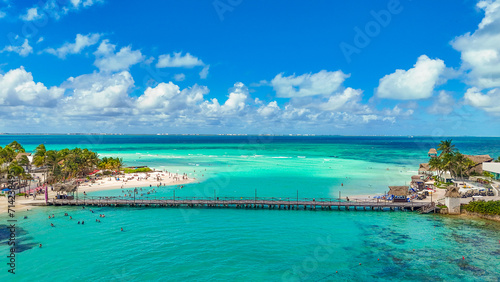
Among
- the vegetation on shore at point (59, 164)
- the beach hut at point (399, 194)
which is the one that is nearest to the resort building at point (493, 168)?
the beach hut at point (399, 194)

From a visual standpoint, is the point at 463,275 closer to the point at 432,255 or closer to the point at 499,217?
the point at 432,255

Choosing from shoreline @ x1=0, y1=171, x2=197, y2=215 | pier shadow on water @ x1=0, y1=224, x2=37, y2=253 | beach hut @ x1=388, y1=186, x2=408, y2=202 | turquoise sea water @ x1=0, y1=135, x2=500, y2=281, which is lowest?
turquoise sea water @ x1=0, y1=135, x2=500, y2=281

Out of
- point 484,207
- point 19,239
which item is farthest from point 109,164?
point 484,207

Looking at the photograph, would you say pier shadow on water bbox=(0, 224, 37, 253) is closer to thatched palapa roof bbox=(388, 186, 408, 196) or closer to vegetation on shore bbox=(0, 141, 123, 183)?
vegetation on shore bbox=(0, 141, 123, 183)

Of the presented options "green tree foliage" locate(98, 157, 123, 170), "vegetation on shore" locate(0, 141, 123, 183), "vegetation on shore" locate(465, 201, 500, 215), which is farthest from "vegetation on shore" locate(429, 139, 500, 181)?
"green tree foliage" locate(98, 157, 123, 170)

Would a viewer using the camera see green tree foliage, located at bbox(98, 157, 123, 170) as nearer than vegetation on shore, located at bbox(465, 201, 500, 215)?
No

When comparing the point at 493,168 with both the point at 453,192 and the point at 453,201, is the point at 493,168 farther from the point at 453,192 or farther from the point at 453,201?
the point at 453,201

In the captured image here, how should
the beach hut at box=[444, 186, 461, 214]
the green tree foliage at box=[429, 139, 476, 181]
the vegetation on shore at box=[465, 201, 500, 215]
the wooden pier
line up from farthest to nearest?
the green tree foliage at box=[429, 139, 476, 181]
the wooden pier
the beach hut at box=[444, 186, 461, 214]
the vegetation on shore at box=[465, 201, 500, 215]

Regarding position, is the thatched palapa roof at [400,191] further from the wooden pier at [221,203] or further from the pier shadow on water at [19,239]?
the pier shadow on water at [19,239]

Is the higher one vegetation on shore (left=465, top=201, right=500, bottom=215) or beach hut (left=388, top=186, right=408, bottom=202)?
beach hut (left=388, top=186, right=408, bottom=202)
